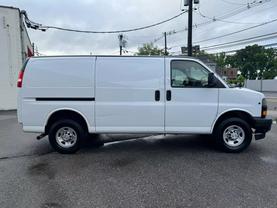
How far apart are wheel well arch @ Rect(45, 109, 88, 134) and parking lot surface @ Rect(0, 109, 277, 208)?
0.63 meters

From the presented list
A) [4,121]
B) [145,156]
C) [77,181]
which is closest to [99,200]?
[77,181]

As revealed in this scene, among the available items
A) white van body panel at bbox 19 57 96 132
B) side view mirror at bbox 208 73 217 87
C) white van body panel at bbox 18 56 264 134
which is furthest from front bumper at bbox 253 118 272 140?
white van body panel at bbox 19 57 96 132

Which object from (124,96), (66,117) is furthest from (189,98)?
(66,117)

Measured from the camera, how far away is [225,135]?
20.1ft

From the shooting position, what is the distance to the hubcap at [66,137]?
618 centimetres

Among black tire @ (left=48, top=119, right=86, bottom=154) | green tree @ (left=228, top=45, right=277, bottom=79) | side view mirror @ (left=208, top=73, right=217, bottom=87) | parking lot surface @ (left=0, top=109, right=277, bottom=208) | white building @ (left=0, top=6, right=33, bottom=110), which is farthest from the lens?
green tree @ (left=228, top=45, right=277, bottom=79)

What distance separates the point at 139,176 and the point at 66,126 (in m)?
2.23

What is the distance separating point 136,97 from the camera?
5.98 m

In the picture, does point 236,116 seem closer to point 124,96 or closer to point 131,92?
point 131,92

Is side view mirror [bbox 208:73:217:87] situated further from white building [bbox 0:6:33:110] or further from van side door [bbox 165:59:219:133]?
white building [bbox 0:6:33:110]

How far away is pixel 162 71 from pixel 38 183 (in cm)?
327

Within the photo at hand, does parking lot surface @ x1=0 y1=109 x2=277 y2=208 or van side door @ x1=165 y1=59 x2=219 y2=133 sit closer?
parking lot surface @ x1=0 y1=109 x2=277 y2=208

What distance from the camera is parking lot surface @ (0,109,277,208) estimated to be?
12.7 feet

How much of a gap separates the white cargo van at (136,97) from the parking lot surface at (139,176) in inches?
22.2
